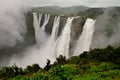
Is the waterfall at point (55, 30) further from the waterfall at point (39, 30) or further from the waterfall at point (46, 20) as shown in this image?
the waterfall at point (39, 30)

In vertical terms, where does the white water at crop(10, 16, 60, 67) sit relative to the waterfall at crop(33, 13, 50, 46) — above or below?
below

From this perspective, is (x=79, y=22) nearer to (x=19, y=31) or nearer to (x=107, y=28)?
(x=107, y=28)

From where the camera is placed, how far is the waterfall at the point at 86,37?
60906 mm

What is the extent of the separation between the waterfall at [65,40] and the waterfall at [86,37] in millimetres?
3977

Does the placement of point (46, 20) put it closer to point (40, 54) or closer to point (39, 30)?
point (39, 30)

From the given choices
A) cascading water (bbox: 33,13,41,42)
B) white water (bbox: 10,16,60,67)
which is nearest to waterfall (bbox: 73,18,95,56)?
white water (bbox: 10,16,60,67)

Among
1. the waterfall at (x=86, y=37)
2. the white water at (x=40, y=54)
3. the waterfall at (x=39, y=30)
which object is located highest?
the waterfall at (x=39, y=30)

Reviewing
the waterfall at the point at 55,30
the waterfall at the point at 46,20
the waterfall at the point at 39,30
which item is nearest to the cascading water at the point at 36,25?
the waterfall at the point at 39,30

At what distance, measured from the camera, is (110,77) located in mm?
20453

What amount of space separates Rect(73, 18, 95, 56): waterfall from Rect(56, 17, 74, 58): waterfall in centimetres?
398

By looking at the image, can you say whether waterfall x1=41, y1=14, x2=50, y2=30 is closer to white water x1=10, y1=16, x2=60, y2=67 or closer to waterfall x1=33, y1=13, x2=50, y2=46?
waterfall x1=33, y1=13, x2=50, y2=46

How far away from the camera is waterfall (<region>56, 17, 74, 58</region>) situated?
66.9 meters

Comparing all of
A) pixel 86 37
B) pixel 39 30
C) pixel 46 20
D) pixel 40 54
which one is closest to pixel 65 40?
pixel 86 37

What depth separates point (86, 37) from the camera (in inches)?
2434
